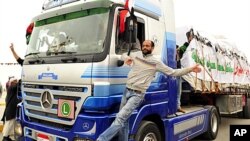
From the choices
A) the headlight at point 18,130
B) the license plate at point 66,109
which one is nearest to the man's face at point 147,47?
the license plate at point 66,109

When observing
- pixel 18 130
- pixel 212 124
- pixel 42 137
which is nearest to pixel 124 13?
pixel 42 137

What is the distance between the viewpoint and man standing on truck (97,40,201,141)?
4211 mm

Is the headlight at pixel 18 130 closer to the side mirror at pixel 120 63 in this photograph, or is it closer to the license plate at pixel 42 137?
the license plate at pixel 42 137

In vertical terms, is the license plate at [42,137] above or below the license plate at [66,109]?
below

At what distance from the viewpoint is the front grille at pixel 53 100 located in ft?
14.2

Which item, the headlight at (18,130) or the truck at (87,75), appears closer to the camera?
the truck at (87,75)

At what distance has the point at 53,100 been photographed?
4660 mm

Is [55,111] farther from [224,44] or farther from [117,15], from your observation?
[224,44]

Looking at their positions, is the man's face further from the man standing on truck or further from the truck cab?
the truck cab

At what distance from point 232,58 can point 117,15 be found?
666 cm

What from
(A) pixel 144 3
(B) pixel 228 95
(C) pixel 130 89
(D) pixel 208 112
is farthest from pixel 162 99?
(B) pixel 228 95

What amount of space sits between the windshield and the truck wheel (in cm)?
143

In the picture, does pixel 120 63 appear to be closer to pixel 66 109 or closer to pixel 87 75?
pixel 87 75

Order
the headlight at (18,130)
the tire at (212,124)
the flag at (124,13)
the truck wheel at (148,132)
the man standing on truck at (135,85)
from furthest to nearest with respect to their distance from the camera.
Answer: the tire at (212,124) → the headlight at (18,130) → the truck wheel at (148,132) → the flag at (124,13) → the man standing on truck at (135,85)
